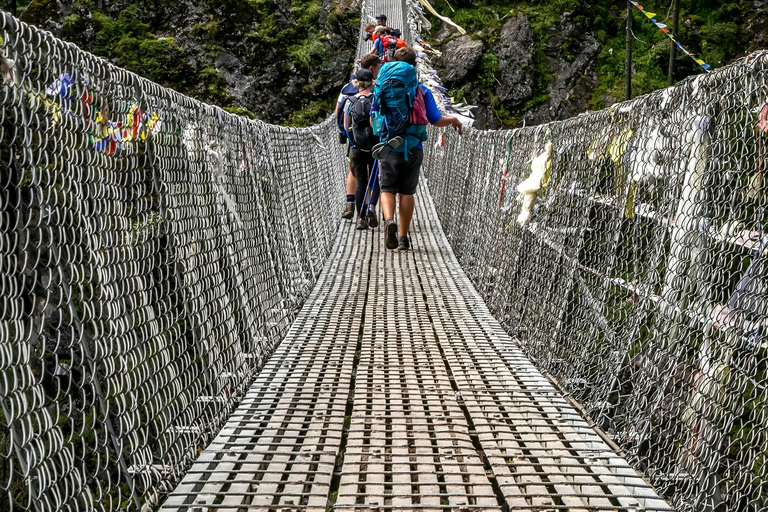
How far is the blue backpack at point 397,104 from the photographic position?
424 cm

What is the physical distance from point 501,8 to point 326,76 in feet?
20.7

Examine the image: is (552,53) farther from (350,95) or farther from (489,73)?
(350,95)

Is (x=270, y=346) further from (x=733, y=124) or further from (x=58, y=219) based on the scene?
(x=733, y=124)

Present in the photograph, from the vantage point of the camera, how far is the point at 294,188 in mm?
4098

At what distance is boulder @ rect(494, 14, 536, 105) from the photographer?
17.8m

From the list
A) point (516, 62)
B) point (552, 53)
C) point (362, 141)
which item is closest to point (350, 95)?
point (362, 141)

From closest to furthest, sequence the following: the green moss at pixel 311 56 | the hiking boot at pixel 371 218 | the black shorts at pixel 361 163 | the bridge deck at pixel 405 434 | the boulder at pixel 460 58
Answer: the bridge deck at pixel 405 434
the black shorts at pixel 361 163
the hiking boot at pixel 371 218
the green moss at pixel 311 56
the boulder at pixel 460 58

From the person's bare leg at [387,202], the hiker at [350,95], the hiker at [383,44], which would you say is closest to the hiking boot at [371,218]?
the hiker at [350,95]

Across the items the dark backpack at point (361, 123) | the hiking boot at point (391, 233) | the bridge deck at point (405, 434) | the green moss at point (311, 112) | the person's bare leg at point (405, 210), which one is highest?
the green moss at point (311, 112)

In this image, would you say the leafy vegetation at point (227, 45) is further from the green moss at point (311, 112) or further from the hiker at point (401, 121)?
the hiker at point (401, 121)

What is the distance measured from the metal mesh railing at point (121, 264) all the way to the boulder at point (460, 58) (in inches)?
615

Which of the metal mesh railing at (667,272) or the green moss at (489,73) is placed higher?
the green moss at (489,73)

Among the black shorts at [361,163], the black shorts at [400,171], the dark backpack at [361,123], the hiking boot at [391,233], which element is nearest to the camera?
the black shorts at [400,171]

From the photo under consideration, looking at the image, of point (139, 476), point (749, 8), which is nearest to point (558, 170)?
point (139, 476)
